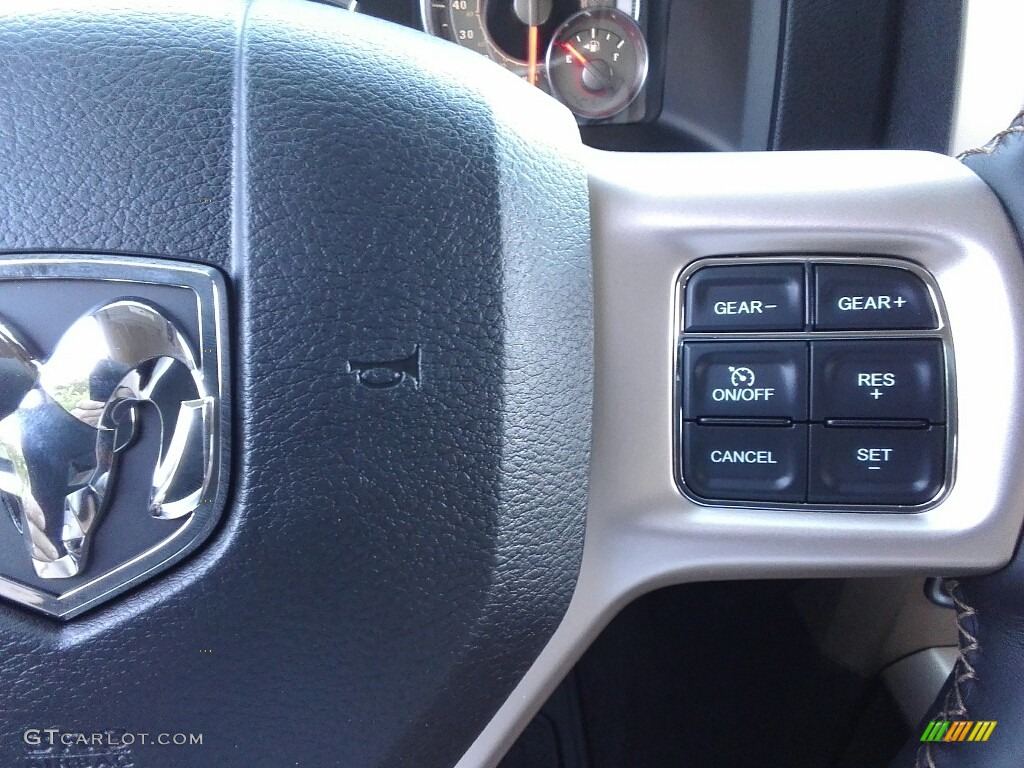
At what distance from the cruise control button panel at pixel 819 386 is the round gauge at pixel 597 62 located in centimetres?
62

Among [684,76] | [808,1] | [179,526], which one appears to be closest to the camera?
[179,526]

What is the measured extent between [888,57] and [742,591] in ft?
1.81

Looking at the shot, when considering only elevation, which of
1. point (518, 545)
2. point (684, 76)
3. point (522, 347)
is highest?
point (684, 76)

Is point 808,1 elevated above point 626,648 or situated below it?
above

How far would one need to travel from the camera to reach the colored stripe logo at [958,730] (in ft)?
1.96

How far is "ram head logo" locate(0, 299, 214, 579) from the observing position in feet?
1.71

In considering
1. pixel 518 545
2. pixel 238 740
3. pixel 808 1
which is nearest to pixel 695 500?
pixel 518 545

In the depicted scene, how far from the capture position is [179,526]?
0.53 m

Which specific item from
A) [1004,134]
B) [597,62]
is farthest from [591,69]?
[1004,134]

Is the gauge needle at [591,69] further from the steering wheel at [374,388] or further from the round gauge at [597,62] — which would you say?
the steering wheel at [374,388]

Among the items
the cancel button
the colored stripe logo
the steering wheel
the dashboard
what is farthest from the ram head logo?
the dashboard

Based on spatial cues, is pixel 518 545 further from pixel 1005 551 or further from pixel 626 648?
pixel 626 648

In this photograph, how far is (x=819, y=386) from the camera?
591 mm

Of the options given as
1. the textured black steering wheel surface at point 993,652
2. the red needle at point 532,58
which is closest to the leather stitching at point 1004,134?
the textured black steering wheel surface at point 993,652
